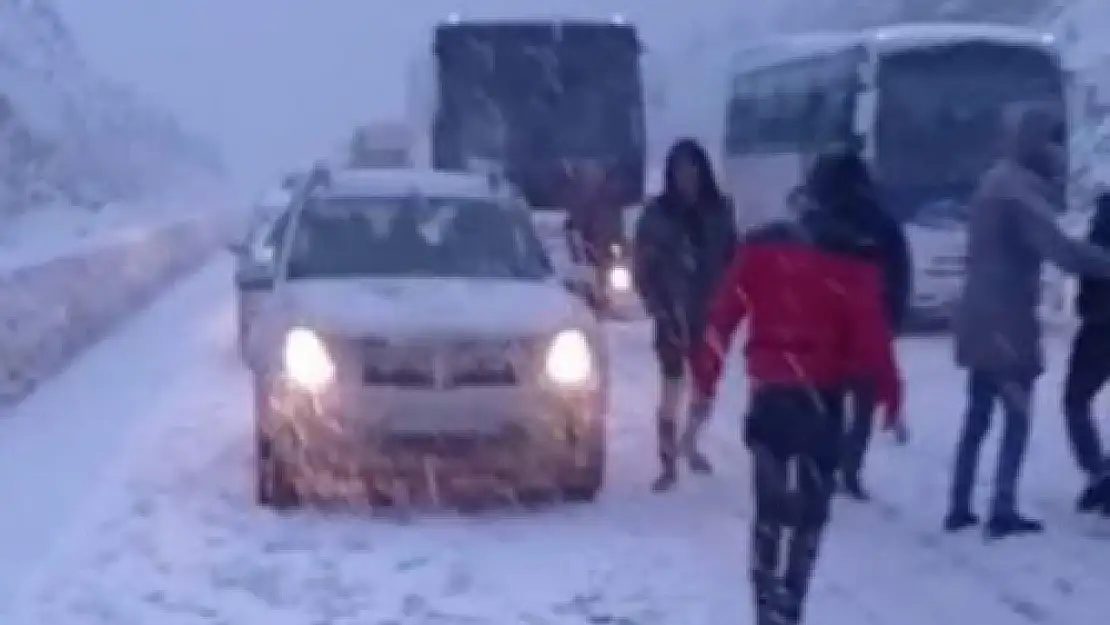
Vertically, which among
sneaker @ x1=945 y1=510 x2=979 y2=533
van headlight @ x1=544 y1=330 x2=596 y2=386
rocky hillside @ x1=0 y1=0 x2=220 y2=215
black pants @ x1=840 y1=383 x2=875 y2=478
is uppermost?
van headlight @ x1=544 y1=330 x2=596 y2=386

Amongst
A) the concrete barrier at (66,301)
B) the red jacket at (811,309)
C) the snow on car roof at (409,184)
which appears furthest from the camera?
the concrete barrier at (66,301)

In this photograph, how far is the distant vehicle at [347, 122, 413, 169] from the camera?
163 ft

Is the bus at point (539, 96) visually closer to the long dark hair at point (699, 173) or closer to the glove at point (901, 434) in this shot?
the glove at point (901, 434)

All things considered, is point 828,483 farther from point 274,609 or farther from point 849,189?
point 274,609

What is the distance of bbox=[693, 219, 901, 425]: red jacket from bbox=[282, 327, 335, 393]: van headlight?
3615mm

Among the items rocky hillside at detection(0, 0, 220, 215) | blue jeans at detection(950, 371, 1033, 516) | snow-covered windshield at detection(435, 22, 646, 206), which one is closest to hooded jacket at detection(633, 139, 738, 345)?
blue jeans at detection(950, 371, 1033, 516)

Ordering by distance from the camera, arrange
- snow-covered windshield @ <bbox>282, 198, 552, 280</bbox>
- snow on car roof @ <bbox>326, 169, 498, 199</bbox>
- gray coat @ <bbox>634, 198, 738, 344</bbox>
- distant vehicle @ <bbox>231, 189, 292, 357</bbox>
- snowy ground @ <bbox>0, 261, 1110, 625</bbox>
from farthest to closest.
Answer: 1. distant vehicle @ <bbox>231, 189, 292, 357</bbox>
2. snow on car roof @ <bbox>326, 169, 498, 199</bbox>
3. snow-covered windshield @ <bbox>282, 198, 552, 280</bbox>
4. gray coat @ <bbox>634, 198, 738, 344</bbox>
5. snowy ground @ <bbox>0, 261, 1110, 625</bbox>

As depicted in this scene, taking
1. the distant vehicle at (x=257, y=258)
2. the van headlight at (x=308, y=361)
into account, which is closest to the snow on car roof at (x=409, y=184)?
the distant vehicle at (x=257, y=258)

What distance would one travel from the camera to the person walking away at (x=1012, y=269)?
945 cm

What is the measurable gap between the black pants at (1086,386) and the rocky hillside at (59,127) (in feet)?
162

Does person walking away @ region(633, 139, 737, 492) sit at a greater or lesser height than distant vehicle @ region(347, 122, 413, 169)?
greater

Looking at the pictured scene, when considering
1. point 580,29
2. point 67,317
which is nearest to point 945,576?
point 67,317

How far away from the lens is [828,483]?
761 centimetres

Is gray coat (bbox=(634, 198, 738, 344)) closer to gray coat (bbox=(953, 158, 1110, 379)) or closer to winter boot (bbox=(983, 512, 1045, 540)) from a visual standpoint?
gray coat (bbox=(953, 158, 1110, 379))
